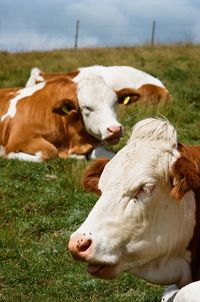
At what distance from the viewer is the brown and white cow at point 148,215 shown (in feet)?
14.9

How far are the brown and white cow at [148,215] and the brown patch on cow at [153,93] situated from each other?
10519mm

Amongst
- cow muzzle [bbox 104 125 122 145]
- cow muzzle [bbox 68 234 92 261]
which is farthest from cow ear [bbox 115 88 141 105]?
cow muzzle [bbox 68 234 92 261]

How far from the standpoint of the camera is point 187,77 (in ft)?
63.6

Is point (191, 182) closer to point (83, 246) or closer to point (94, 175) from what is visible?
point (83, 246)

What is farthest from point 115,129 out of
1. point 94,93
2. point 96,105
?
point 94,93

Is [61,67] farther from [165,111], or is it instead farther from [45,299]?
[45,299]

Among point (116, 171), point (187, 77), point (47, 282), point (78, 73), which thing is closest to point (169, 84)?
point (187, 77)

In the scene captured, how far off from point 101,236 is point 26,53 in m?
22.9

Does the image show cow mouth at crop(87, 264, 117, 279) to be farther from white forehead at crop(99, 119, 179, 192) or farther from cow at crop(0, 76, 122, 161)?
cow at crop(0, 76, 122, 161)

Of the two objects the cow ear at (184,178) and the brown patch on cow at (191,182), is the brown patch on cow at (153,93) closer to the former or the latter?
the brown patch on cow at (191,182)

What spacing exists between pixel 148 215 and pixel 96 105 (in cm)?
728

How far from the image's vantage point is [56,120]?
493 inches

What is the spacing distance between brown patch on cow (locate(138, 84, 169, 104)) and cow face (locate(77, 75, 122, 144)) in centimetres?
334

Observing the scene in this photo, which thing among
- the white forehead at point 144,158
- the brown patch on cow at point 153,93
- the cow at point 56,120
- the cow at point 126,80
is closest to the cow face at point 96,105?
the cow at point 56,120
